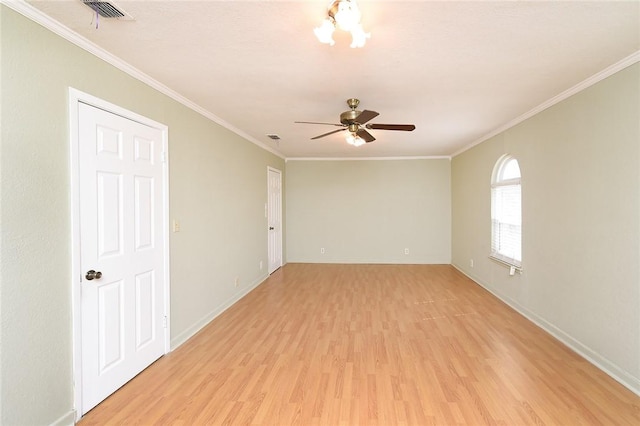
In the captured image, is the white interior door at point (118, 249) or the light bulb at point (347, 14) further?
the white interior door at point (118, 249)

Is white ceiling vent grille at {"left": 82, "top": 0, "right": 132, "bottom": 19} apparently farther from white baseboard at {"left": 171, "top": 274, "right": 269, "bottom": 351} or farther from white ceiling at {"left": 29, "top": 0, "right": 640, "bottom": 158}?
white baseboard at {"left": 171, "top": 274, "right": 269, "bottom": 351}

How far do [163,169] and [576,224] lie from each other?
3.84 meters

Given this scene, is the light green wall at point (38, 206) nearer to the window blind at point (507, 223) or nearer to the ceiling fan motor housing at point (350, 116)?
the ceiling fan motor housing at point (350, 116)

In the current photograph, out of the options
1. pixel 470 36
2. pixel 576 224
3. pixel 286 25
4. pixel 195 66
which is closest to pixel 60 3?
pixel 195 66

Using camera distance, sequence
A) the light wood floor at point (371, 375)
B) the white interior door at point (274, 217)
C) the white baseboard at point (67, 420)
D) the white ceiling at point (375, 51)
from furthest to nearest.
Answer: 1. the white interior door at point (274, 217)
2. the light wood floor at point (371, 375)
3. the white baseboard at point (67, 420)
4. the white ceiling at point (375, 51)

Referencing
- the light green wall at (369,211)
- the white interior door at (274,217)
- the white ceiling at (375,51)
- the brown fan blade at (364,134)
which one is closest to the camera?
the white ceiling at (375,51)

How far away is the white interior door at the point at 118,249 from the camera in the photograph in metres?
2.12

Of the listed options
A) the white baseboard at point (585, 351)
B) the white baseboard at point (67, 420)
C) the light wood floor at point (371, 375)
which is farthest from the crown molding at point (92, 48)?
the white baseboard at point (585, 351)

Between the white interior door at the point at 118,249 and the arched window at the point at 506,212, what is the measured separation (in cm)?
419

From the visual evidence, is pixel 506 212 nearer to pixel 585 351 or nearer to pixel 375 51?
pixel 585 351

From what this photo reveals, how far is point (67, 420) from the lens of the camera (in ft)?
6.45

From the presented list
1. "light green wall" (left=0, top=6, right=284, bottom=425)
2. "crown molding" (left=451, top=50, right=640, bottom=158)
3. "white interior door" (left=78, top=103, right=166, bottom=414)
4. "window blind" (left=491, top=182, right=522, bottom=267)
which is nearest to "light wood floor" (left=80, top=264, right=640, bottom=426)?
"white interior door" (left=78, top=103, right=166, bottom=414)

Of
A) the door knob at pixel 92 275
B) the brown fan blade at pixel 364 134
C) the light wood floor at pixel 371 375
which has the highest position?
the brown fan blade at pixel 364 134

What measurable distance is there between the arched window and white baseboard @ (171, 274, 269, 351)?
3.76m
